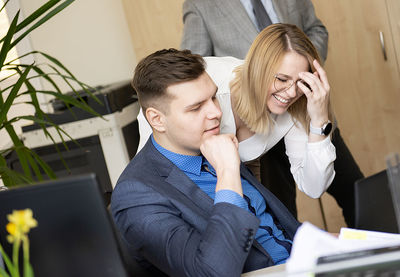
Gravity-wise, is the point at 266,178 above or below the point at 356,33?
below

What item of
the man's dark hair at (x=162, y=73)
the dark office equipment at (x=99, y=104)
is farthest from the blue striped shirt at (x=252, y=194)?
the dark office equipment at (x=99, y=104)

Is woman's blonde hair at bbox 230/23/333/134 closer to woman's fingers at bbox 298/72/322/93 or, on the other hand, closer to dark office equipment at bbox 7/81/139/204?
woman's fingers at bbox 298/72/322/93

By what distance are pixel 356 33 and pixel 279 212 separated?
1810 millimetres

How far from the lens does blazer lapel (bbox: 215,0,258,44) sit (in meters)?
2.63

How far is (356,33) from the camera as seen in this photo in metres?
3.17

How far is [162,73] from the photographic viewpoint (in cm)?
159

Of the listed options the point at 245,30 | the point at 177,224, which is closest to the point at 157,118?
the point at 177,224

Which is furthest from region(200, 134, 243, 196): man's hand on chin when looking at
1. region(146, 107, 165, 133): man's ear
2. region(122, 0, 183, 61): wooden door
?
region(122, 0, 183, 61): wooden door

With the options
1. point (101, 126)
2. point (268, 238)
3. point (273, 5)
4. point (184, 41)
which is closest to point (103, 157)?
point (101, 126)

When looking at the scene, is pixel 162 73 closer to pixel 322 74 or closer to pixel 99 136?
pixel 322 74

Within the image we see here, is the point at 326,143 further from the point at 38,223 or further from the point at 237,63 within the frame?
the point at 38,223

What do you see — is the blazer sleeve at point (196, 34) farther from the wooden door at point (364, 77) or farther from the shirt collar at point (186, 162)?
the shirt collar at point (186, 162)

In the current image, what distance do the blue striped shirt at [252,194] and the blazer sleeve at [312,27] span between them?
127cm

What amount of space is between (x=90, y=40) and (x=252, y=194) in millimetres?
2268
